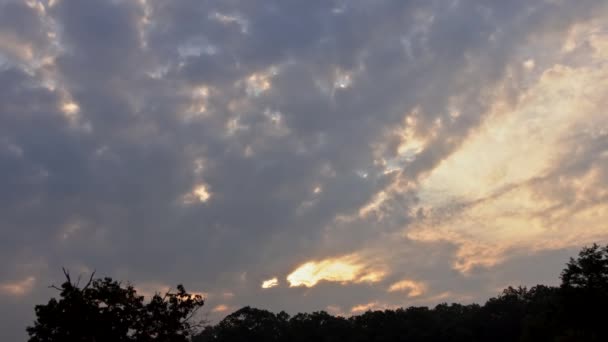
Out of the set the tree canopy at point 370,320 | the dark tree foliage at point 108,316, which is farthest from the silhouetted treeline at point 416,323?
the dark tree foliage at point 108,316

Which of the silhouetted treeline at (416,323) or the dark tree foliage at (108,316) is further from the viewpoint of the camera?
the silhouetted treeline at (416,323)

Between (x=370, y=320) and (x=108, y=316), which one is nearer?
(x=108, y=316)

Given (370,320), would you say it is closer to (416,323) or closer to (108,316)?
(416,323)

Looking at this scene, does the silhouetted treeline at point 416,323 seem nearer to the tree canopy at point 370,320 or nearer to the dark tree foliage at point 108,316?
the tree canopy at point 370,320

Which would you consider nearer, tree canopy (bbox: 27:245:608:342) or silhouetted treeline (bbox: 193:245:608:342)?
tree canopy (bbox: 27:245:608:342)

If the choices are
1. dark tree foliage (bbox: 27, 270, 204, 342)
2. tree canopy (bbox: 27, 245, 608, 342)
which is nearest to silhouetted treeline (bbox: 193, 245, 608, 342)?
tree canopy (bbox: 27, 245, 608, 342)

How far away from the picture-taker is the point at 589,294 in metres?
56.8

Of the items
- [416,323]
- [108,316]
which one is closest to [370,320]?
[416,323]

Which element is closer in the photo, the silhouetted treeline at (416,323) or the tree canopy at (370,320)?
the tree canopy at (370,320)

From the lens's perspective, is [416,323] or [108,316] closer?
[108,316]

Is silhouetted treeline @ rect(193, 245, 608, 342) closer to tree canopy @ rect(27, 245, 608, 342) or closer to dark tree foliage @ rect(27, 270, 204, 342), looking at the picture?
tree canopy @ rect(27, 245, 608, 342)

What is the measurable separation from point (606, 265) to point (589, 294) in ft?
12.5

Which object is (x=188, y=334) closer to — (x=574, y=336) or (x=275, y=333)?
(x=574, y=336)

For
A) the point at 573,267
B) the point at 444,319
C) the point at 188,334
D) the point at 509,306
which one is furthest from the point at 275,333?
the point at 188,334
